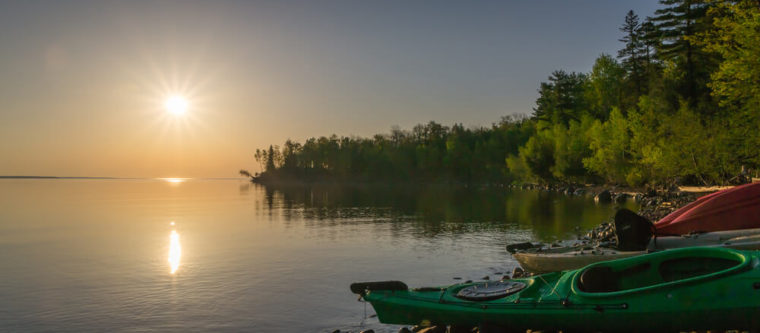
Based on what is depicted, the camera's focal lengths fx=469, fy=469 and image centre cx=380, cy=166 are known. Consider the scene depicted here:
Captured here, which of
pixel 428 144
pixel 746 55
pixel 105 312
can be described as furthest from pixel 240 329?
pixel 428 144

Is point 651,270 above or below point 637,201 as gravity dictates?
above

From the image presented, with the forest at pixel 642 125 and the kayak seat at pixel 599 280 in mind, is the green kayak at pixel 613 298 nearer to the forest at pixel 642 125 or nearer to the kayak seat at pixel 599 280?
the kayak seat at pixel 599 280

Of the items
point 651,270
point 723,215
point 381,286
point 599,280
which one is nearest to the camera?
point 651,270

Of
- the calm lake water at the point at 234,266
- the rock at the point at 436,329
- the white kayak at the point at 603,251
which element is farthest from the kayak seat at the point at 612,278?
the calm lake water at the point at 234,266

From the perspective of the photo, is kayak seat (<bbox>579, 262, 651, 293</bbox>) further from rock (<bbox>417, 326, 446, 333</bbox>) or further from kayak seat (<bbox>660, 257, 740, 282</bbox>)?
rock (<bbox>417, 326, 446, 333</bbox>)

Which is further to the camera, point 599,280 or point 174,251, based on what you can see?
point 174,251

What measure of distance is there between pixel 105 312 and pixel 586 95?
3495 inches

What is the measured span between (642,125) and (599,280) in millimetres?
56077

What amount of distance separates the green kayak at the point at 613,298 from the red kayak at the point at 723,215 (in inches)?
319

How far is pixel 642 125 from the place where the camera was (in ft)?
188

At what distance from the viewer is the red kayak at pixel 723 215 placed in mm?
16344

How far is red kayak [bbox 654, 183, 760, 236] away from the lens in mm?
16344

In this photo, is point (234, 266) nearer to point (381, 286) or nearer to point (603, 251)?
point (381, 286)

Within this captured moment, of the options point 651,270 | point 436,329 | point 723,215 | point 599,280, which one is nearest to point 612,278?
point 599,280
